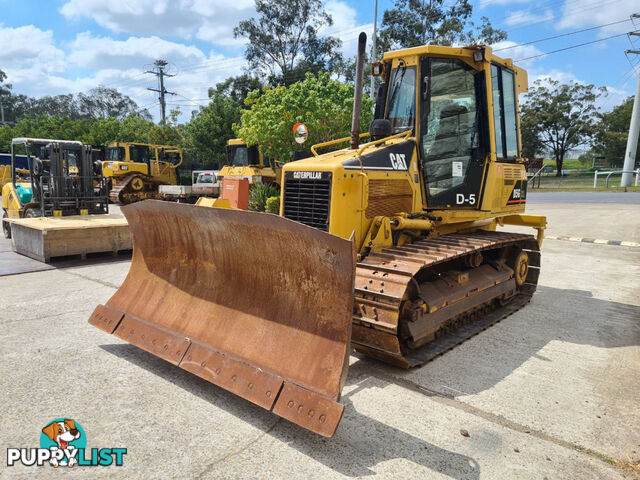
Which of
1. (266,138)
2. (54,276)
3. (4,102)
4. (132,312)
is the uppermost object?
(4,102)

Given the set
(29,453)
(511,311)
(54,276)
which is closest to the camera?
(29,453)

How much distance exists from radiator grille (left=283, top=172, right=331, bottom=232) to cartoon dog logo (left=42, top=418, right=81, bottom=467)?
2.53 metres

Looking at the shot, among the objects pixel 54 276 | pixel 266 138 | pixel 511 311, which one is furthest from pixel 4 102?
pixel 511 311

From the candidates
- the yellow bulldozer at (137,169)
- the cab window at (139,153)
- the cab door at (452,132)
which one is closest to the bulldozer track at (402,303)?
the cab door at (452,132)

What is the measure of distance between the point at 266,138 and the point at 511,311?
1237 cm

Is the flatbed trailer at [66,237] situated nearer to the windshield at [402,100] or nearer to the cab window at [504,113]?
the windshield at [402,100]

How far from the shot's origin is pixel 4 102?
80.7 m


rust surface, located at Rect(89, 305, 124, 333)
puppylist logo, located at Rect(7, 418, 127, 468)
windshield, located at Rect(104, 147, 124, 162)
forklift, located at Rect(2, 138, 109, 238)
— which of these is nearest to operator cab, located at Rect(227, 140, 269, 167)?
windshield, located at Rect(104, 147, 124, 162)

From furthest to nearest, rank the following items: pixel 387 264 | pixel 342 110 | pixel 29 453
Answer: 1. pixel 342 110
2. pixel 387 264
3. pixel 29 453

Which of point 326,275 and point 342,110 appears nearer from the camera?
point 326,275

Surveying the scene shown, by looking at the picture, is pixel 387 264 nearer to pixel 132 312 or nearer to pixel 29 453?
pixel 132 312

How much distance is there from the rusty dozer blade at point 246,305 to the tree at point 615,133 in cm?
4590

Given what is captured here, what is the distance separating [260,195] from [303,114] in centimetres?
317

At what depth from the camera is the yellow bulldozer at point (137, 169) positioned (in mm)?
20141
